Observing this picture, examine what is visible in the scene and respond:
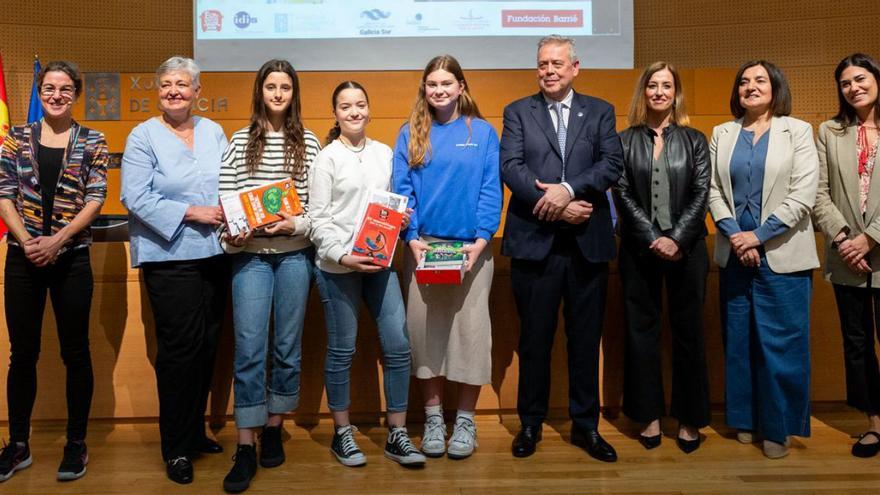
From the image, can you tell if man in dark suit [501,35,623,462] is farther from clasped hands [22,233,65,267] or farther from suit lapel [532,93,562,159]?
clasped hands [22,233,65,267]

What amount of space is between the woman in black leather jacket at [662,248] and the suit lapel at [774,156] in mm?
235

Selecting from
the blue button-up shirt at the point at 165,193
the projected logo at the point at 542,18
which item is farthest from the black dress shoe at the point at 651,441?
the projected logo at the point at 542,18

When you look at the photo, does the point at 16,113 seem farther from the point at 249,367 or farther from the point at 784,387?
the point at 784,387

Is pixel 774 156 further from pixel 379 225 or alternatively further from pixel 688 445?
pixel 379 225

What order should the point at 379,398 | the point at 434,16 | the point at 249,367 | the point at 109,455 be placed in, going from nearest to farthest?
the point at 249,367 → the point at 109,455 → the point at 379,398 → the point at 434,16

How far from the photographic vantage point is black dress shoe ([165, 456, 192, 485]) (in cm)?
241

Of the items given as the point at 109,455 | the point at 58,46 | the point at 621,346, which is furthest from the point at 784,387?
the point at 58,46

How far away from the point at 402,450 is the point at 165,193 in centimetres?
130

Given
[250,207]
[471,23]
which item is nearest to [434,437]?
[250,207]

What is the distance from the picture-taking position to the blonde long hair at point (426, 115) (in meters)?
2.59

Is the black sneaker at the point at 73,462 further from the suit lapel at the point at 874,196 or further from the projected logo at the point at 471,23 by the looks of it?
the projected logo at the point at 471,23

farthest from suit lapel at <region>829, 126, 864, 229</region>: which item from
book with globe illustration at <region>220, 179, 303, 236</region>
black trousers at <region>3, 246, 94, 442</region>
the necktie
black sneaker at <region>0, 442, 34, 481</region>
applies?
black sneaker at <region>0, 442, 34, 481</region>

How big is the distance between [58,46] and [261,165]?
357cm

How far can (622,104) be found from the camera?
501 centimetres
